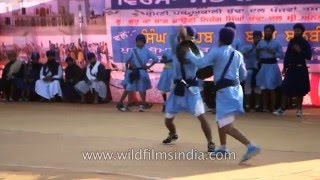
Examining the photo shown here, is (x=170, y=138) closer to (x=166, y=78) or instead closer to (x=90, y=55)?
(x=166, y=78)

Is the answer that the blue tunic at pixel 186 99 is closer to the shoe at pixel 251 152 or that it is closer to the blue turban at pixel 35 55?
the shoe at pixel 251 152

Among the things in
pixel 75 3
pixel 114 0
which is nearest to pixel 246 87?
pixel 114 0

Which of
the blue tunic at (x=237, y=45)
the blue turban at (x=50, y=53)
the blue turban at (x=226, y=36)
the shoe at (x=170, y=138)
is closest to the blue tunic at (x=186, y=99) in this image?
the shoe at (x=170, y=138)

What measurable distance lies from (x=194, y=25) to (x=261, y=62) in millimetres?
2014

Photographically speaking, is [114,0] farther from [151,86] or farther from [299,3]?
[299,3]

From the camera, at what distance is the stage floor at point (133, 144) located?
25.2 ft

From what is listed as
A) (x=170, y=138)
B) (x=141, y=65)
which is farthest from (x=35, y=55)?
(x=170, y=138)

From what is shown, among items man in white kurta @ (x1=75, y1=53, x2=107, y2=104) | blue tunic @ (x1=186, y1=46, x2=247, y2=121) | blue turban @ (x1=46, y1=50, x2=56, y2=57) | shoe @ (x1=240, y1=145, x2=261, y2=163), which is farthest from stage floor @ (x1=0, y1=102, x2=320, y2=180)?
blue turban @ (x1=46, y1=50, x2=56, y2=57)

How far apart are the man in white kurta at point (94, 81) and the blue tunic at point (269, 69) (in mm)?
4110

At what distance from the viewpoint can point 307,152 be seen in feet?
28.8

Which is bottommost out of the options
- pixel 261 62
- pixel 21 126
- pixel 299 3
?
pixel 21 126

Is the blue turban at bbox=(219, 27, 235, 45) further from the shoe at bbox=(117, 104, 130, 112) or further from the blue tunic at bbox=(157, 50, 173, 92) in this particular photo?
the shoe at bbox=(117, 104, 130, 112)

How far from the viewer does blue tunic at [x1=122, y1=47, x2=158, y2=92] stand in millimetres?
13539

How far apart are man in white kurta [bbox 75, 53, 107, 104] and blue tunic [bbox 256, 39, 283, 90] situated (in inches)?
162
